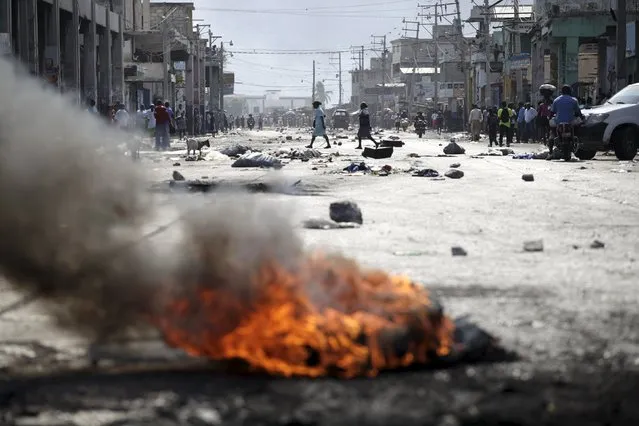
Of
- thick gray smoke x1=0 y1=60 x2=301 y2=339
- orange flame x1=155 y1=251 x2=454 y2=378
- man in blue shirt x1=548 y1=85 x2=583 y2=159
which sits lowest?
orange flame x1=155 y1=251 x2=454 y2=378

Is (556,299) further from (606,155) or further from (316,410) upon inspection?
(606,155)

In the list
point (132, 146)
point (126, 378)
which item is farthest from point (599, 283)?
point (126, 378)

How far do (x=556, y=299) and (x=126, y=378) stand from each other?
2.87 metres

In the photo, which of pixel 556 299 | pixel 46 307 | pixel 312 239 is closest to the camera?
pixel 46 307

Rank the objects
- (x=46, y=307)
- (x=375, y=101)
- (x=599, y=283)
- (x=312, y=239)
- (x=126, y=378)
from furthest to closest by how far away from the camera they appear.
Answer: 1. (x=375, y=101)
2. (x=312, y=239)
3. (x=599, y=283)
4. (x=46, y=307)
5. (x=126, y=378)

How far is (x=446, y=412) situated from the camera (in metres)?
4.00

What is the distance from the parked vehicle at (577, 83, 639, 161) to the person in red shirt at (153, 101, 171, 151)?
12.7 metres

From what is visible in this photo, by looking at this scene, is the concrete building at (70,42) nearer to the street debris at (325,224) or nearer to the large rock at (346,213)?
the large rock at (346,213)

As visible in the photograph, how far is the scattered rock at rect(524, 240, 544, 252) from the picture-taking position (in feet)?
29.4

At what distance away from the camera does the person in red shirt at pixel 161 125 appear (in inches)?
1345

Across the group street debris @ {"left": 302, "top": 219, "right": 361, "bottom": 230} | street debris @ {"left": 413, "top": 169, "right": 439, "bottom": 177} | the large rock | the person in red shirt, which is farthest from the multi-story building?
street debris @ {"left": 302, "top": 219, "right": 361, "bottom": 230}

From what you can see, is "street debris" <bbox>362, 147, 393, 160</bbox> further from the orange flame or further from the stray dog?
the orange flame

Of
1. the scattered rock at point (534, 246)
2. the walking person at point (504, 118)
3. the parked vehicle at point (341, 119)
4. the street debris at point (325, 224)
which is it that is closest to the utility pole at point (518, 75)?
the parked vehicle at point (341, 119)

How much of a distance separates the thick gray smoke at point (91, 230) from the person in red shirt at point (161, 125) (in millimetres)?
27175
